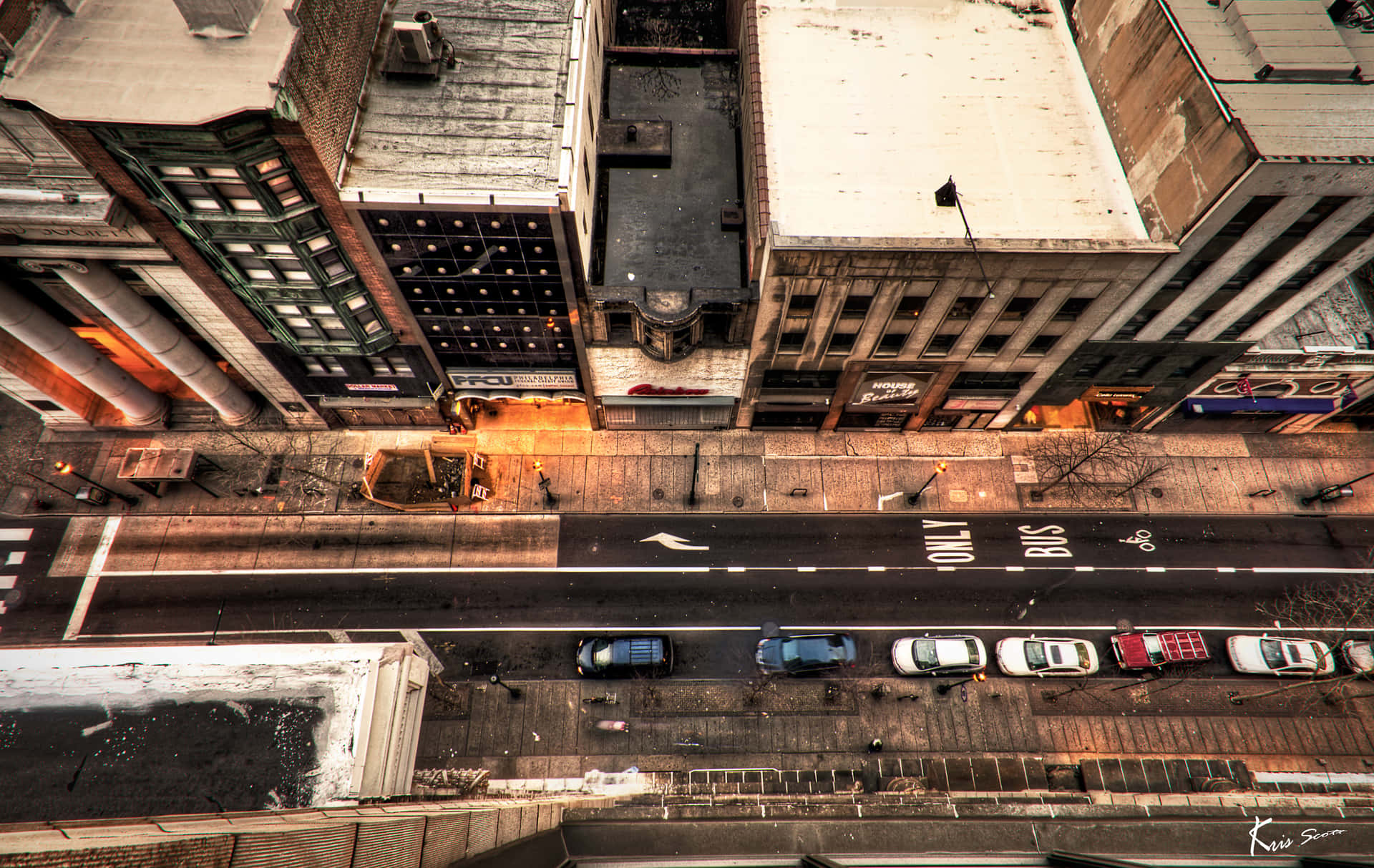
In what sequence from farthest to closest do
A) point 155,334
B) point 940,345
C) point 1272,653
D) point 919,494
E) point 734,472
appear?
point 734,472 → point 919,494 → point 940,345 → point 1272,653 → point 155,334

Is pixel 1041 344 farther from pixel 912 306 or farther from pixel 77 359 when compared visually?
pixel 77 359

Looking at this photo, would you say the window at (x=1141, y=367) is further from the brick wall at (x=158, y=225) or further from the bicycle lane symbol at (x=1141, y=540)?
the brick wall at (x=158, y=225)

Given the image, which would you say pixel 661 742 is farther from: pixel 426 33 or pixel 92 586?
pixel 426 33

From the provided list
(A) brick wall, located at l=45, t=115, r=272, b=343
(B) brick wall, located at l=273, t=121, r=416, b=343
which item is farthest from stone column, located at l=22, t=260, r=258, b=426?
(B) brick wall, located at l=273, t=121, r=416, b=343

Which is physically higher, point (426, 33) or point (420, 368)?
point (426, 33)

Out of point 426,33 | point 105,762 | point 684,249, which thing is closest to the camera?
point 105,762

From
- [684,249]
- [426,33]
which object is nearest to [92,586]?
[426,33]

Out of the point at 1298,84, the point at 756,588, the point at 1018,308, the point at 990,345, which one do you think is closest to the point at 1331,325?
the point at 1298,84
